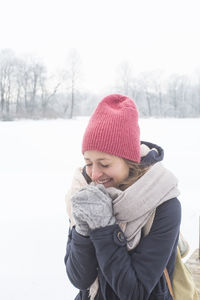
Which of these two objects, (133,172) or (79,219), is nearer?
(79,219)

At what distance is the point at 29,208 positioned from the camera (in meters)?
4.11

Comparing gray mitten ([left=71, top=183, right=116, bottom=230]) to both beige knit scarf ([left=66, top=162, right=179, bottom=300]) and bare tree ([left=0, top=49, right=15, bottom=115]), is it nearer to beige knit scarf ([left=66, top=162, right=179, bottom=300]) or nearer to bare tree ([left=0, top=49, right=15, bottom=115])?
beige knit scarf ([left=66, top=162, right=179, bottom=300])

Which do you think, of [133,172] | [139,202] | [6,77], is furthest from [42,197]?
[6,77]

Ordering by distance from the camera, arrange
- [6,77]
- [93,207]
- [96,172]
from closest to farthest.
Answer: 1. [93,207]
2. [96,172]
3. [6,77]

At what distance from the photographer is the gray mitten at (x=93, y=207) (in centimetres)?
81

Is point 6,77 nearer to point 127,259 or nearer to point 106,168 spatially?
point 106,168

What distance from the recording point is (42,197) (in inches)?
183

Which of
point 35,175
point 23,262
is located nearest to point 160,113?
point 35,175

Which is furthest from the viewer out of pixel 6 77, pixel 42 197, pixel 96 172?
pixel 6 77

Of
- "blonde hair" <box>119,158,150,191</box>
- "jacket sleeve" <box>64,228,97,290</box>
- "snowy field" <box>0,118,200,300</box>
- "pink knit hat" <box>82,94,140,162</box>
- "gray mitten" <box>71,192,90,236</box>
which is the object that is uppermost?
"pink knit hat" <box>82,94,140,162</box>

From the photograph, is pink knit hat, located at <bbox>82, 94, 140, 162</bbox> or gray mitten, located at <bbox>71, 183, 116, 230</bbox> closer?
gray mitten, located at <bbox>71, 183, 116, 230</bbox>

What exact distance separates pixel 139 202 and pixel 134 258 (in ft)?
0.58

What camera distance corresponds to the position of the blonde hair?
0.98 m

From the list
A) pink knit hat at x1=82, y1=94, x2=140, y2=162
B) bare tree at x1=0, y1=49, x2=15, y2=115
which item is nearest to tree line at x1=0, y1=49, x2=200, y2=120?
bare tree at x1=0, y1=49, x2=15, y2=115
